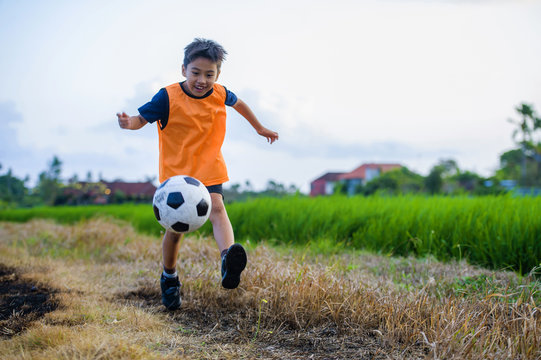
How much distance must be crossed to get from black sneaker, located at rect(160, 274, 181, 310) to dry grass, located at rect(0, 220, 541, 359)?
75 millimetres

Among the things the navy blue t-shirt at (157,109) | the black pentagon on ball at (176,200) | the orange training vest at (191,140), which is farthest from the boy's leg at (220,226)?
the navy blue t-shirt at (157,109)

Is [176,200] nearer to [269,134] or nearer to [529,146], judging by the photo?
[269,134]

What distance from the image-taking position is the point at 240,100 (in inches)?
135

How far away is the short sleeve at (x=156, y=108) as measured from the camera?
302 centimetres

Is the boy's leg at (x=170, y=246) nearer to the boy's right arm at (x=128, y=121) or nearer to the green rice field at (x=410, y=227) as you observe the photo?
the boy's right arm at (x=128, y=121)

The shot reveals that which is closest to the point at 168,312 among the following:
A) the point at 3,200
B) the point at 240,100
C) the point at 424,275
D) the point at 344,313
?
the point at 344,313

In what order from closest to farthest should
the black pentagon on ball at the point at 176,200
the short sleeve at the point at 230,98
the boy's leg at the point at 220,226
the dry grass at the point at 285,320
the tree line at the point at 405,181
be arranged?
1. the dry grass at the point at 285,320
2. the black pentagon on ball at the point at 176,200
3. the boy's leg at the point at 220,226
4. the short sleeve at the point at 230,98
5. the tree line at the point at 405,181

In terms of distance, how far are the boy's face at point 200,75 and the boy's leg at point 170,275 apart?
1.06m

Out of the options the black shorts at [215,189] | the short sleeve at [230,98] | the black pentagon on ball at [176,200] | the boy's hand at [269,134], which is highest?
the short sleeve at [230,98]

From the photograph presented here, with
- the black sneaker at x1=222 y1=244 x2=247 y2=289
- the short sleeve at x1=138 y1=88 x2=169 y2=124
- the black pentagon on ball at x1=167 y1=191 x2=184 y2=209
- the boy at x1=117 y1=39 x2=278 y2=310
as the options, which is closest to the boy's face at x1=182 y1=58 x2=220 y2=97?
the boy at x1=117 y1=39 x2=278 y2=310

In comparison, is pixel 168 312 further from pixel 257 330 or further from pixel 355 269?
pixel 355 269

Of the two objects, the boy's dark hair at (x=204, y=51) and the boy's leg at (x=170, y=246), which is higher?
the boy's dark hair at (x=204, y=51)

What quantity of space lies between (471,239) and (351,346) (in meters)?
3.22

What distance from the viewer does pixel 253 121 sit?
3.48 m
